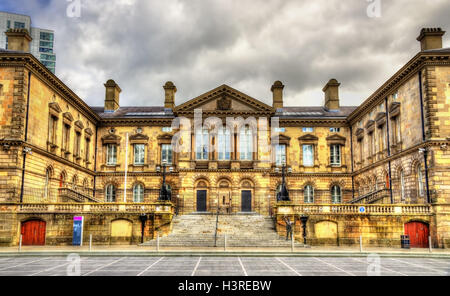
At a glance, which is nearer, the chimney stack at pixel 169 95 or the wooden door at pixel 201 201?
the wooden door at pixel 201 201

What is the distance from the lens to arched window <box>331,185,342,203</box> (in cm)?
4694

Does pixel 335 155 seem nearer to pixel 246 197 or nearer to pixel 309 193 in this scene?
pixel 309 193

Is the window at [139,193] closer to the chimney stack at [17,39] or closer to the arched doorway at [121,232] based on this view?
the arched doorway at [121,232]

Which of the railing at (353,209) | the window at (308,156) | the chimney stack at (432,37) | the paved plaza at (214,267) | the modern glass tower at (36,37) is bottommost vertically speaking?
the paved plaza at (214,267)

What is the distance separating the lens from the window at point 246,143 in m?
44.0

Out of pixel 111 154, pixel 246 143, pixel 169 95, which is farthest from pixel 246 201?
pixel 169 95

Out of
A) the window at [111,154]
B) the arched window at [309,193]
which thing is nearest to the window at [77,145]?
the window at [111,154]

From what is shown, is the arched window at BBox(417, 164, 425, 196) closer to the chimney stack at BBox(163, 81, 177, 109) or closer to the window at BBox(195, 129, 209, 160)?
the window at BBox(195, 129, 209, 160)

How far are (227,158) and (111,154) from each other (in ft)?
44.4

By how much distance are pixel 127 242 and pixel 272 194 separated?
2047cm

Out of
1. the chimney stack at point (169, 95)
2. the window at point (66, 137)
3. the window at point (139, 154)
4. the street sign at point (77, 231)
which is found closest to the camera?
the street sign at point (77, 231)

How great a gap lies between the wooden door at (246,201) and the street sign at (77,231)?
724 inches

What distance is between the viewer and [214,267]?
17469 mm
